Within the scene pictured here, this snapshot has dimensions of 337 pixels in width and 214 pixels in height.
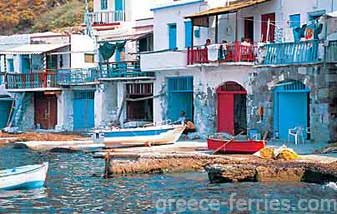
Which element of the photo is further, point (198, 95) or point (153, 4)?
point (153, 4)

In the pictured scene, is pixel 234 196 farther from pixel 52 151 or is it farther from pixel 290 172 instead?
pixel 52 151

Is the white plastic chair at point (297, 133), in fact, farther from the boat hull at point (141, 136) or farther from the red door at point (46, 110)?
the red door at point (46, 110)

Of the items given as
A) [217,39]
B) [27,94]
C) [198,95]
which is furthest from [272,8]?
[27,94]

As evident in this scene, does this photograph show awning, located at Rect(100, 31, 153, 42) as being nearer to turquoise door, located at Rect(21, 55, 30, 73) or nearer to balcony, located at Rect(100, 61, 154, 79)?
balcony, located at Rect(100, 61, 154, 79)

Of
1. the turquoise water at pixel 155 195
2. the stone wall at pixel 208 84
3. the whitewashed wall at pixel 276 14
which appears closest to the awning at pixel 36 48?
the stone wall at pixel 208 84

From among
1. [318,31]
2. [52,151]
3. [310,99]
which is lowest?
[52,151]

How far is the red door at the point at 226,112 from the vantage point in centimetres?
3922

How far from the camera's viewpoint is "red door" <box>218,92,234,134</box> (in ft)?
129

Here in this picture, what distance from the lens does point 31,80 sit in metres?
51.7

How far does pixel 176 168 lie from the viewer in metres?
27.3

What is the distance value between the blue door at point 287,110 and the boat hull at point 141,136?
521 cm

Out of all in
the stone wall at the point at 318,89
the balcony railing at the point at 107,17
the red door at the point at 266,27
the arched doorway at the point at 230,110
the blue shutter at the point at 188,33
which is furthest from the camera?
the balcony railing at the point at 107,17

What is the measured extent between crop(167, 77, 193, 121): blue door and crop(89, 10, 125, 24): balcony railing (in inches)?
389

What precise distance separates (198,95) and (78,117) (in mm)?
13815
